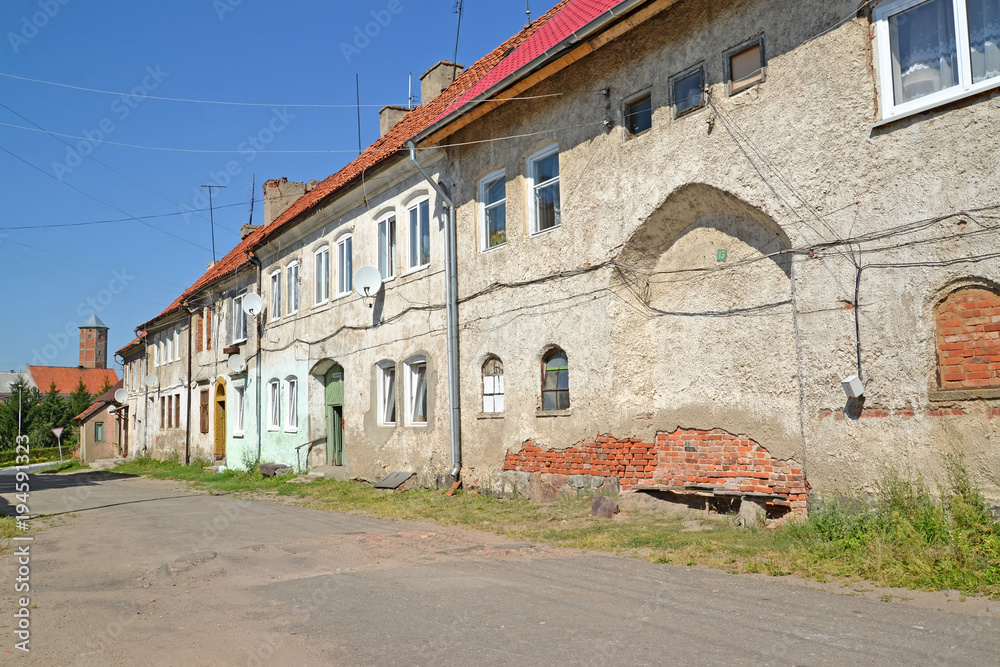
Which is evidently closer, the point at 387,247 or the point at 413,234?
the point at 413,234

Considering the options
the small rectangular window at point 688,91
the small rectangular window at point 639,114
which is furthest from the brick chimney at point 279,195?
the small rectangular window at point 688,91

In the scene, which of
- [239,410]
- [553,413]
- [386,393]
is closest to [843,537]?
[553,413]

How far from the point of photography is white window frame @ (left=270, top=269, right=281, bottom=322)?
936 inches

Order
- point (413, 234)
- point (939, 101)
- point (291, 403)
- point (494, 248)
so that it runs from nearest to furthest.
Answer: point (939, 101), point (494, 248), point (413, 234), point (291, 403)

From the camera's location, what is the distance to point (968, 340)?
7.36 meters

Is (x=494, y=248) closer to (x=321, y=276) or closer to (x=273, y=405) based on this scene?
(x=321, y=276)

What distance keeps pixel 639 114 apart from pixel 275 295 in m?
15.7

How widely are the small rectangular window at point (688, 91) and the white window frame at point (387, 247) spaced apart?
8.24m

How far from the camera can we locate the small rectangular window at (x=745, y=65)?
369 inches

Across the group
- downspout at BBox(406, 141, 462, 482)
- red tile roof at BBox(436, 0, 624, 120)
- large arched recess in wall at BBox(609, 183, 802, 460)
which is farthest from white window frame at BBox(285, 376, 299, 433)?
large arched recess in wall at BBox(609, 183, 802, 460)

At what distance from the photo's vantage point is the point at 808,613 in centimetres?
570

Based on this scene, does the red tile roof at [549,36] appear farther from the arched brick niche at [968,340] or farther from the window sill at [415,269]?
the arched brick niche at [968,340]

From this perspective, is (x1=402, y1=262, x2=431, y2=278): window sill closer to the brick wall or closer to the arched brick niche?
the brick wall

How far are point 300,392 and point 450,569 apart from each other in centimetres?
1422
